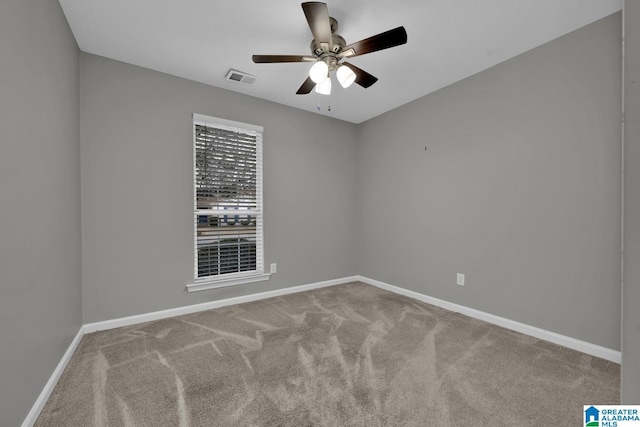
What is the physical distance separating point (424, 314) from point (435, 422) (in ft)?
5.35

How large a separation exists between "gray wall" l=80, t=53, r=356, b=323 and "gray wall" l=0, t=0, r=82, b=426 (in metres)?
0.37

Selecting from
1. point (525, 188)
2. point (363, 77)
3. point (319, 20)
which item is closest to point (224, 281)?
point (363, 77)

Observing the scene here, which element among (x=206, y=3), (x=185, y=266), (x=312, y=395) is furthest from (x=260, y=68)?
(x=312, y=395)

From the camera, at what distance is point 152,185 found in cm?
286

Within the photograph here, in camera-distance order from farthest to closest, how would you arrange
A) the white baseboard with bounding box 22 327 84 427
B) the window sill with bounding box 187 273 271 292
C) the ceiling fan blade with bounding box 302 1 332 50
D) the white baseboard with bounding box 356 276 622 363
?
1. the window sill with bounding box 187 273 271 292
2. the white baseboard with bounding box 356 276 622 363
3. the ceiling fan blade with bounding box 302 1 332 50
4. the white baseboard with bounding box 22 327 84 427

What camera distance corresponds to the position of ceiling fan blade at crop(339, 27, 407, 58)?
5.74 ft

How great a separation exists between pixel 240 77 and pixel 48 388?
298 centimetres

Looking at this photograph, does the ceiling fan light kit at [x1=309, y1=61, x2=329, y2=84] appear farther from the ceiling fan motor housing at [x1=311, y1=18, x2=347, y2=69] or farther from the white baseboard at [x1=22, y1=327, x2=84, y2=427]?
the white baseboard at [x1=22, y1=327, x2=84, y2=427]

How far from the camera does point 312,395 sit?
65.8 inches

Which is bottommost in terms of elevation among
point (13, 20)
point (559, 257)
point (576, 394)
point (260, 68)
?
point (576, 394)

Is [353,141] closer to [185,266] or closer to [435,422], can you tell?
[185,266]

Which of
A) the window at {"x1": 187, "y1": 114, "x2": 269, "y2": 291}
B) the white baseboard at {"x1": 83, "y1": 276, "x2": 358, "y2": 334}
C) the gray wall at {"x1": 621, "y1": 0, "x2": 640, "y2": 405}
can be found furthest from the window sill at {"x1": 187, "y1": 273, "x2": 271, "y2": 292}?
the gray wall at {"x1": 621, "y1": 0, "x2": 640, "y2": 405}

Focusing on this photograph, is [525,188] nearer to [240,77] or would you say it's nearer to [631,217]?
[631,217]

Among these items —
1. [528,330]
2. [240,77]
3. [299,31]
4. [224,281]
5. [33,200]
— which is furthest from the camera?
[224,281]
